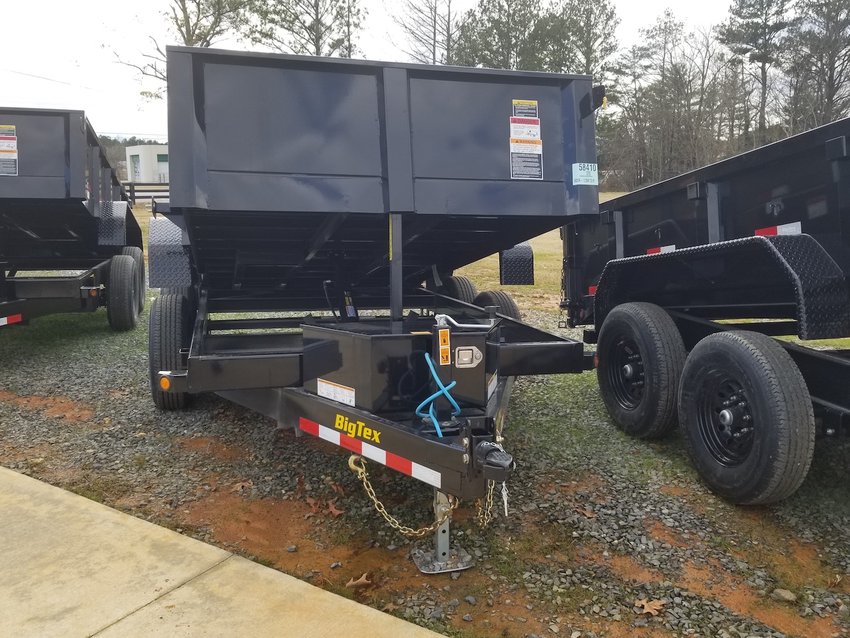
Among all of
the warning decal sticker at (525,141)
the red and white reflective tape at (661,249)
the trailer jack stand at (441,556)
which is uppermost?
the warning decal sticker at (525,141)

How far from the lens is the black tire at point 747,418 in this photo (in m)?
2.79

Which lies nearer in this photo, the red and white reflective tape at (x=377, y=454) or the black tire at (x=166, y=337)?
the red and white reflective tape at (x=377, y=454)

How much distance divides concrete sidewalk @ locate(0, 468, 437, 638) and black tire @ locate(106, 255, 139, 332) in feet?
15.7

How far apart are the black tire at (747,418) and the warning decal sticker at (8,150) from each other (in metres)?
5.91

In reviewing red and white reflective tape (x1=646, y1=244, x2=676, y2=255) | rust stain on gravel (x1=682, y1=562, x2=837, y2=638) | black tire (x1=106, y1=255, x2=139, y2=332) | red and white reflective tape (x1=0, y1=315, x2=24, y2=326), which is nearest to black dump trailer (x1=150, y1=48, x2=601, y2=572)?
rust stain on gravel (x1=682, y1=562, x2=837, y2=638)

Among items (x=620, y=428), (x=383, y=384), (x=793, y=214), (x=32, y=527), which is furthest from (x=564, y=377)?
(x=32, y=527)

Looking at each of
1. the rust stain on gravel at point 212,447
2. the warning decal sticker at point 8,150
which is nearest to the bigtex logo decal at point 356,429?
the rust stain on gravel at point 212,447

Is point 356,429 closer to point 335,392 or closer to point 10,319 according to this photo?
point 335,392

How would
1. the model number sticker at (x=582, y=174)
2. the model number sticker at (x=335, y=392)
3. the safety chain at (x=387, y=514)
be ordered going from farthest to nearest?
1. the model number sticker at (x=582, y=174)
2. the model number sticker at (x=335, y=392)
3. the safety chain at (x=387, y=514)

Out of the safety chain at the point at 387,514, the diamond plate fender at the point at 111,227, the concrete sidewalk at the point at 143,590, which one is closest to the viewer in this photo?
the concrete sidewalk at the point at 143,590

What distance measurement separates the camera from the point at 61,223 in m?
6.75

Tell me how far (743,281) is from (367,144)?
2244 mm

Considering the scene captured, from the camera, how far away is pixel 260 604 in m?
2.42

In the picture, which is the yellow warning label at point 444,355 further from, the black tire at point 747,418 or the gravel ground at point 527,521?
the black tire at point 747,418
